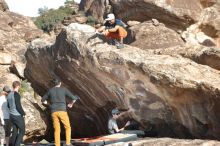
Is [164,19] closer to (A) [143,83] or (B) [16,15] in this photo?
(A) [143,83]

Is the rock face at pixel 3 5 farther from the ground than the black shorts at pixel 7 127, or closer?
farther from the ground

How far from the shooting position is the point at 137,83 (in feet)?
50.6

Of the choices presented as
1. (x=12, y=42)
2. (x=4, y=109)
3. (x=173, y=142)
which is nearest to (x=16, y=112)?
(x=4, y=109)

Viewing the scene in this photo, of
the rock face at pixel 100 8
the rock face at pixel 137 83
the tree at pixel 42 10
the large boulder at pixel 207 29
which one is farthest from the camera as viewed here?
the tree at pixel 42 10

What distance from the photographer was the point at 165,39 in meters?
18.8

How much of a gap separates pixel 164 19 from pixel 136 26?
6.53ft

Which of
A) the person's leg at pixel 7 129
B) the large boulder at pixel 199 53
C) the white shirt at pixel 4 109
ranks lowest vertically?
the person's leg at pixel 7 129

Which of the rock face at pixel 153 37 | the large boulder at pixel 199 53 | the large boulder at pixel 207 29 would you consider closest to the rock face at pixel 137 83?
the large boulder at pixel 199 53

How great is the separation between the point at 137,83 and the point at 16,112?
382 centimetres

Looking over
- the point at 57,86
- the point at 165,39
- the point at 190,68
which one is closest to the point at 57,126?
the point at 57,86

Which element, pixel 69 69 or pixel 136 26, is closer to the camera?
pixel 69 69

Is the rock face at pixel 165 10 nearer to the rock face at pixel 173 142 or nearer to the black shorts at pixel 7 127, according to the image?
the rock face at pixel 173 142

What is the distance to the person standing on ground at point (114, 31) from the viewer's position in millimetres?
16016

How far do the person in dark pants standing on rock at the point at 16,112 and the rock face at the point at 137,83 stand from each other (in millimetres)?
2862
